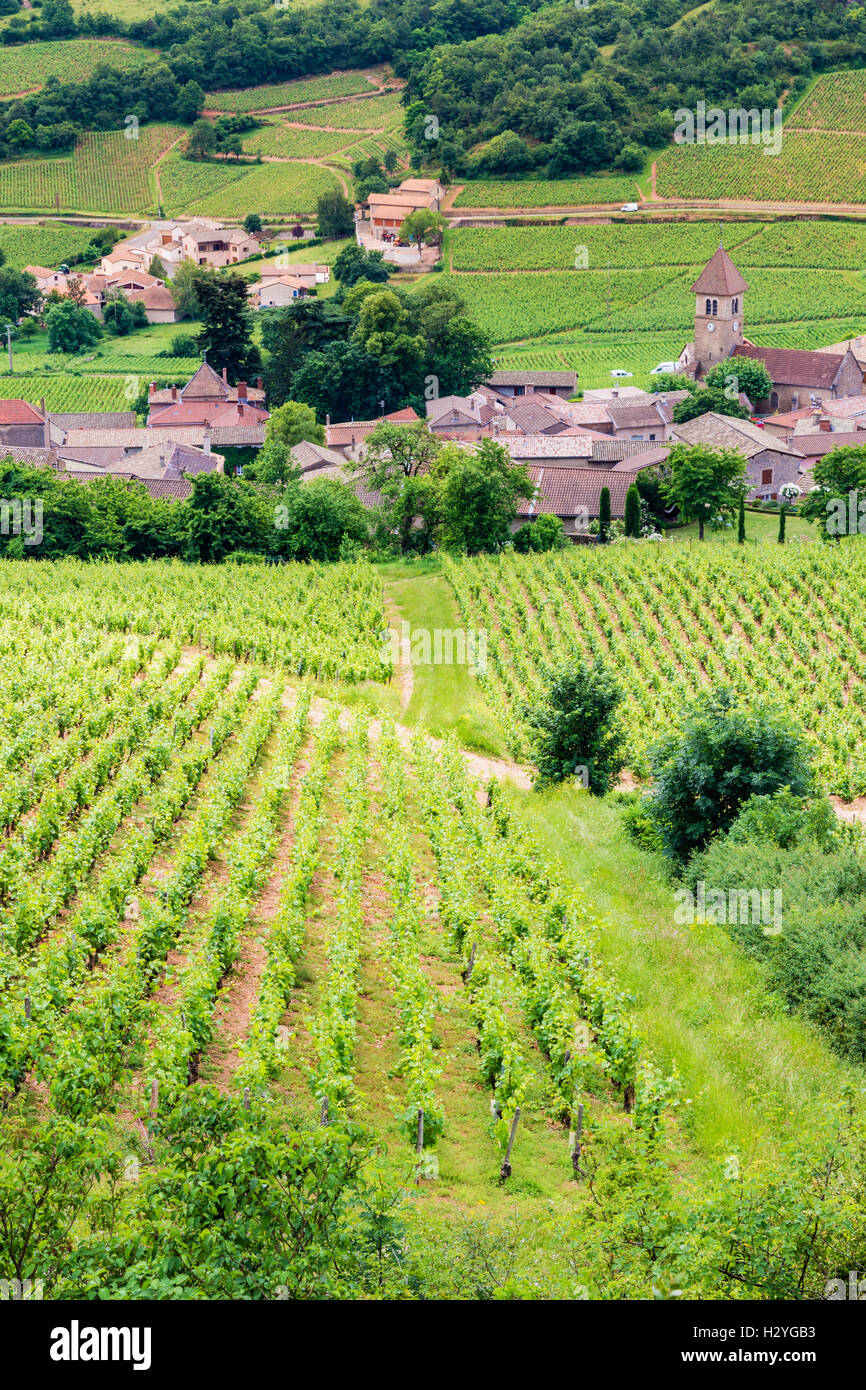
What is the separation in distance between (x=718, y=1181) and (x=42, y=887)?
1028 centimetres

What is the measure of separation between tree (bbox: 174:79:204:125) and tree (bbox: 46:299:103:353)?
4916 centimetres

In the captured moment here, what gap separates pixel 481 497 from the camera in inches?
1962

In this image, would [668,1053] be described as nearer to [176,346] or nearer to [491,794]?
[491,794]

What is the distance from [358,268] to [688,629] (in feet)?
210

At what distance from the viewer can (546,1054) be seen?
16359 mm

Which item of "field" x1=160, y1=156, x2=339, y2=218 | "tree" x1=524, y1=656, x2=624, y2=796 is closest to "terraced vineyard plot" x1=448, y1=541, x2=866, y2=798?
"tree" x1=524, y1=656, x2=624, y2=796

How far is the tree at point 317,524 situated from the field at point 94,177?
83.1 m

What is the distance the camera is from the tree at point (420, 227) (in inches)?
4129

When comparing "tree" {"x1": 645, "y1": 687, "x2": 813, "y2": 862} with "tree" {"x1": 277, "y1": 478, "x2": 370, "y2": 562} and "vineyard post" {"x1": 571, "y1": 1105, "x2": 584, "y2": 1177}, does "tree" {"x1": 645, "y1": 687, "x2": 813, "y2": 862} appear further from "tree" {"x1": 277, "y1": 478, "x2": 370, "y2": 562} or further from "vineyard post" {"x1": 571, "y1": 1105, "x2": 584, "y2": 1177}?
"tree" {"x1": 277, "y1": 478, "x2": 370, "y2": 562}

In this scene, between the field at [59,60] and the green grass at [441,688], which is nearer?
the green grass at [441,688]

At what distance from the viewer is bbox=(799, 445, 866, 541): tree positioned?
5162 centimetres

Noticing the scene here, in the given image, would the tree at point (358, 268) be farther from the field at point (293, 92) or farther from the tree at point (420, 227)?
the field at point (293, 92)

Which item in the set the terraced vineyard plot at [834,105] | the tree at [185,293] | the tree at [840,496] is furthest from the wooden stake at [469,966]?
the terraced vineyard plot at [834,105]

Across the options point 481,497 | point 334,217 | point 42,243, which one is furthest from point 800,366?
point 42,243
